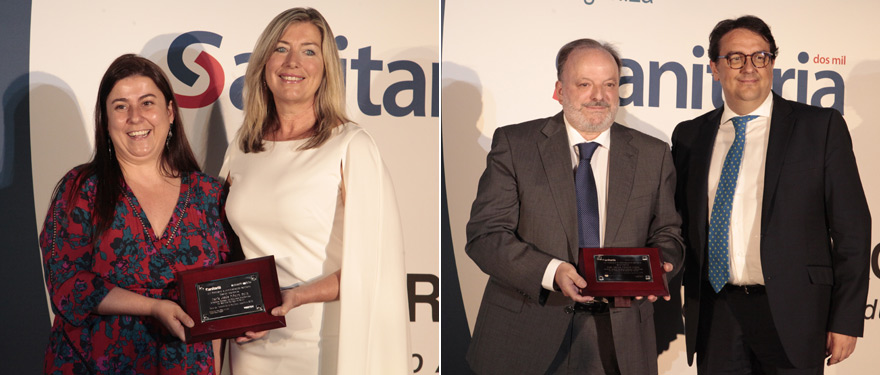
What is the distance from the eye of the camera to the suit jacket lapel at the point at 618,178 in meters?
2.96

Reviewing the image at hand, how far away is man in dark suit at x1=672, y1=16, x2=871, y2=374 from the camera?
10.5 ft

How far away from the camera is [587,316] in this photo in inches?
117

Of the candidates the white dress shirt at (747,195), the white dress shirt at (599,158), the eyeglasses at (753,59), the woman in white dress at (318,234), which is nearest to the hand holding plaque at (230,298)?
the woman in white dress at (318,234)

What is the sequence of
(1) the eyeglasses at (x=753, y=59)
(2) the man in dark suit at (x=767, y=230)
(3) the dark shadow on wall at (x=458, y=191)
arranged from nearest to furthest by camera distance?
1. (2) the man in dark suit at (x=767, y=230)
2. (1) the eyeglasses at (x=753, y=59)
3. (3) the dark shadow on wall at (x=458, y=191)

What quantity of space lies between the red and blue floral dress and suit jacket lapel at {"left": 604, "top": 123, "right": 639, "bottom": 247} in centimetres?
160

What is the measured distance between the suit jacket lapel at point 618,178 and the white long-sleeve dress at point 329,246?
34.4 inches

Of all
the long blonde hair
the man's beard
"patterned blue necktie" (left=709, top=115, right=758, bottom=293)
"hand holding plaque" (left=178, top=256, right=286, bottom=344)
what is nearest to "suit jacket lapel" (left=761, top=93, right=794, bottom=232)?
"patterned blue necktie" (left=709, top=115, right=758, bottom=293)

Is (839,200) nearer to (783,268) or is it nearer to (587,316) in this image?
(783,268)

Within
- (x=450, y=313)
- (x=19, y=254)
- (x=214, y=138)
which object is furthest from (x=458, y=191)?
(x=19, y=254)

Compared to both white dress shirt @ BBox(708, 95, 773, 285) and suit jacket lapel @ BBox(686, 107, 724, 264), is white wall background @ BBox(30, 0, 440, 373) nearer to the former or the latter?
suit jacket lapel @ BBox(686, 107, 724, 264)

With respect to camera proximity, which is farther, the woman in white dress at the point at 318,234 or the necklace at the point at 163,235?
the woman in white dress at the point at 318,234

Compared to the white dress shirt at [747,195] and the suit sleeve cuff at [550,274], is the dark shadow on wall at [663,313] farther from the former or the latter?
the suit sleeve cuff at [550,274]

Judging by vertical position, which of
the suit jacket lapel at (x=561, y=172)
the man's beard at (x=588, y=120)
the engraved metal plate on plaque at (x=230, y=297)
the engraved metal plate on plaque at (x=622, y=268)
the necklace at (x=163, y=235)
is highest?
the man's beard at (x=588, y=120)

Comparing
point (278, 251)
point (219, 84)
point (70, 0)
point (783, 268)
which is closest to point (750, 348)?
point (783, 268)
